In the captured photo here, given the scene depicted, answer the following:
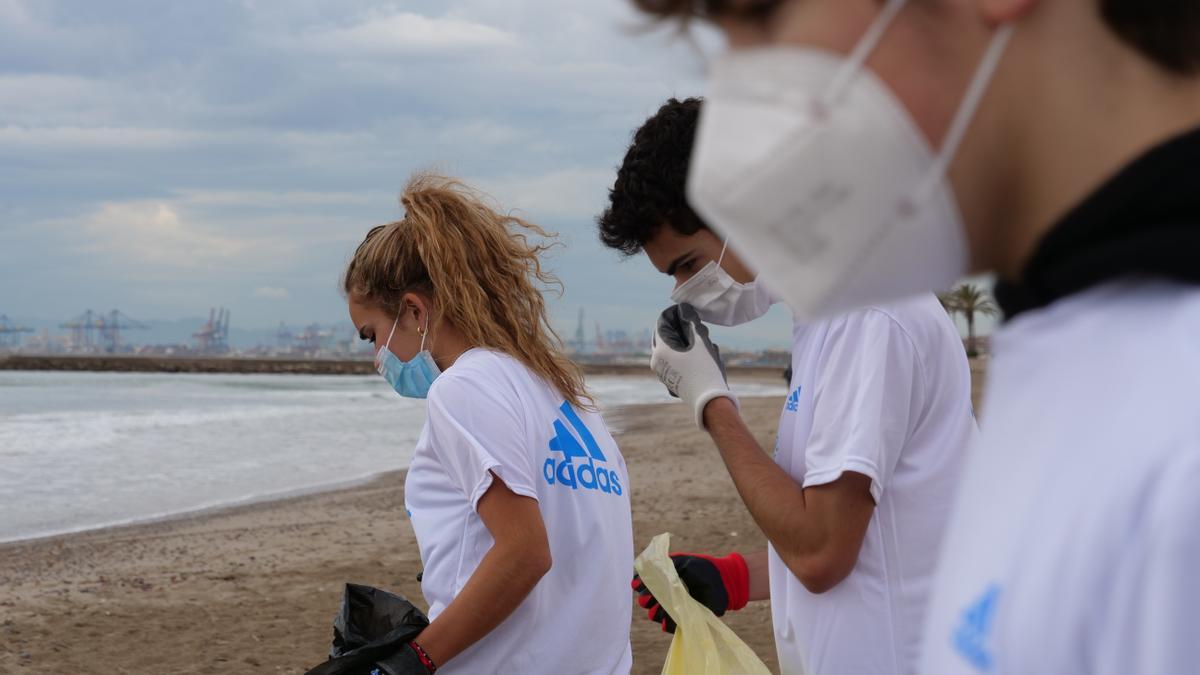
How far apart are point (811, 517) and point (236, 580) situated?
845 cm

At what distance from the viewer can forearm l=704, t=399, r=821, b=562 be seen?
227cm

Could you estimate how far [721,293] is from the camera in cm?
296

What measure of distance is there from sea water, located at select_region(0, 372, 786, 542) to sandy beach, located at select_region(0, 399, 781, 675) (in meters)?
1.41

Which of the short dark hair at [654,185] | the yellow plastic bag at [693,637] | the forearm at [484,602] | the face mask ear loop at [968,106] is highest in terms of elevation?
the short dark hair at [654,185]

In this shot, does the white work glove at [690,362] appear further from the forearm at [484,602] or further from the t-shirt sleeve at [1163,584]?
the t-shirt sleeve at [1163,584]

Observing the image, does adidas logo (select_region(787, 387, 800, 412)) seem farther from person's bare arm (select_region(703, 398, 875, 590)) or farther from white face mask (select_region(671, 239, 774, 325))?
white face mask (select_region(671, 239, 774, 325))

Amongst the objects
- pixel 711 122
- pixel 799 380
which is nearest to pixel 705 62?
pixel 711 122

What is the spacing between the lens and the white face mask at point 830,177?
2.82 ft

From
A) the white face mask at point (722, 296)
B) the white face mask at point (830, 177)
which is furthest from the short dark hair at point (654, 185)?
the white face mask at point (830, 177)

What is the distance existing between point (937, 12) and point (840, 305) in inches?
9.2

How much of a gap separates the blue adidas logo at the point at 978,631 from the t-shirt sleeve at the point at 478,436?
1.75m

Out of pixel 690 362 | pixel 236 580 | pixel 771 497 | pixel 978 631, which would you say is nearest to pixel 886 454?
pixel 771 497

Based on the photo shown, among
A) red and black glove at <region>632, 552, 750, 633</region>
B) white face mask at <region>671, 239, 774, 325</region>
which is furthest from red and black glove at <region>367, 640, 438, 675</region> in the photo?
white face mask at <region>671, 239, 774, 325</region>

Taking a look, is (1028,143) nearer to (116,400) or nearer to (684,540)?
(684,540)
